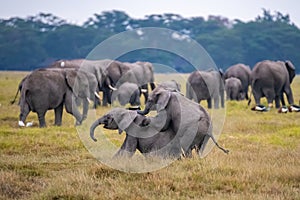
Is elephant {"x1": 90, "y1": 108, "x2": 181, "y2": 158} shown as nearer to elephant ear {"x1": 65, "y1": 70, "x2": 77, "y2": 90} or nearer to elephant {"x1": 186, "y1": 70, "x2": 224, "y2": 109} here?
elephant ear {"x1": 65, "y1": 70, "x2": 77, "y2": 90}

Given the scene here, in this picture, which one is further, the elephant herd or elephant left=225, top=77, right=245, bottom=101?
elephant left=225, top=77, right=245, bottom=101

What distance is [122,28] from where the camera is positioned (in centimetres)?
8712

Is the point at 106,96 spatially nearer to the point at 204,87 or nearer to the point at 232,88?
the point at 204,87

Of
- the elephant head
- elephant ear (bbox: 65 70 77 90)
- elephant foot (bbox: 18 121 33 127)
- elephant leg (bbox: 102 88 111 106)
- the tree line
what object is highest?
the elephant head

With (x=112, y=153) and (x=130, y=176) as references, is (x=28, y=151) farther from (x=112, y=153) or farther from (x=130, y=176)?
(x=130, y=176)

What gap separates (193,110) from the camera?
8883 mm

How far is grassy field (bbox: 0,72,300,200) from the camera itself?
6.71 m

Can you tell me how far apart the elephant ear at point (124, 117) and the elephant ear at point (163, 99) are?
339 mm

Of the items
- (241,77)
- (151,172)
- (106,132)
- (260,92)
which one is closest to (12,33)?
(241,77)

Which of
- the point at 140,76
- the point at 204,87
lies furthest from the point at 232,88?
the point at 204,87

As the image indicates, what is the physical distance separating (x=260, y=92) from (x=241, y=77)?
23.1ft

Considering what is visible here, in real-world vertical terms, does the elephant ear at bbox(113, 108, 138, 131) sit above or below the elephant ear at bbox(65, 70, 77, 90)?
above

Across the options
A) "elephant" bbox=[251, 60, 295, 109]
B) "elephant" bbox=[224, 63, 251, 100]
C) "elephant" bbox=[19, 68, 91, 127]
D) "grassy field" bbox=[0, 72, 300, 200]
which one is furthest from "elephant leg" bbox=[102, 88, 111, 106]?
"grassy field" bbox=[0, 72, 300, 200]

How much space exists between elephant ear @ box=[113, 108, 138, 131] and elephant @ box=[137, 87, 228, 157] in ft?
0.44
